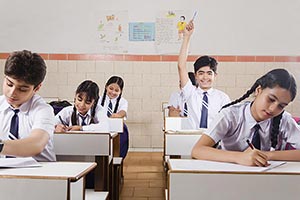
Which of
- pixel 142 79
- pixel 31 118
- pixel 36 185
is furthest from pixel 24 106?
pixel 142 79

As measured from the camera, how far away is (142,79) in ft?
19.1

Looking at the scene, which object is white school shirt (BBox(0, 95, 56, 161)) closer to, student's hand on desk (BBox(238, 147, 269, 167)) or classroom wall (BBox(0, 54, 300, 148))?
student's hand on desk (BBox(238, 147, 269, 167))

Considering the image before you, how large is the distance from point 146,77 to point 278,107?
4087 mm

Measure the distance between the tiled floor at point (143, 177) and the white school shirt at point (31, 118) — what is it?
161 centimetres

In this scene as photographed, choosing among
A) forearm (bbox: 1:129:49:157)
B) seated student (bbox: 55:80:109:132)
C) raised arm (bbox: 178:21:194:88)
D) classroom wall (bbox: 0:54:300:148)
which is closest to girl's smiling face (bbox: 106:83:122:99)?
classroom wall (bbox: 0:54:300:148)

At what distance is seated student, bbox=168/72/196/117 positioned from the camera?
4530 millimetres

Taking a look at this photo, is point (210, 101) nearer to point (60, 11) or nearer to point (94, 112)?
point (94, 112)

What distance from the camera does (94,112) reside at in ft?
11.9

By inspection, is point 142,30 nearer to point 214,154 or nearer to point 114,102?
point 114,102

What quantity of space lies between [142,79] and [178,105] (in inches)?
36.0

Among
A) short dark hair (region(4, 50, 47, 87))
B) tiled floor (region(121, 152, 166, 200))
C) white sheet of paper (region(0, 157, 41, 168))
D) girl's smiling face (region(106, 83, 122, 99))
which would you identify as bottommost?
tiled floor (region(121, 152, 166, 200))

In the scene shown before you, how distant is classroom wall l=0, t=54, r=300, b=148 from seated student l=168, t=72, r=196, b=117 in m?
0.35

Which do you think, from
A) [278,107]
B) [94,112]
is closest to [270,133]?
[278,107]

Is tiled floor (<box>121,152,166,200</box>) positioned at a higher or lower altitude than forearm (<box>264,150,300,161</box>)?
lower
